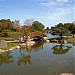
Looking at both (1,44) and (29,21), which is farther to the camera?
(29,21)

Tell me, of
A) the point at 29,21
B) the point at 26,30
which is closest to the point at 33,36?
the point at 26,30

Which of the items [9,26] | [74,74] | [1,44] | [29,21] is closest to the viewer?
[74,74]

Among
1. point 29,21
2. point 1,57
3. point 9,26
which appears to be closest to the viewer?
point 1,57

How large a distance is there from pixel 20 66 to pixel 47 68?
194cm

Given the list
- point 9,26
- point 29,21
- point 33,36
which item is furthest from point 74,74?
point 9,26

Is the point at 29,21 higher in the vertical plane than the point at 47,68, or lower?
higher

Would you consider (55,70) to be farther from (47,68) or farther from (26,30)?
(26,30)

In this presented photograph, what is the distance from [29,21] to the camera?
156 feet

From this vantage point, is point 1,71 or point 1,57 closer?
point 1,71

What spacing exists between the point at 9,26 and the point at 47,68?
4485cm

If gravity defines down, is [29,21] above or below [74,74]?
above

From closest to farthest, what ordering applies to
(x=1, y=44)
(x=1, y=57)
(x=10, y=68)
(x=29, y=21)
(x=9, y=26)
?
(x=10, y=68)
(x=1, y=57)
(x=1, y=44)
(x=29, y=21)
(x=9, y=26)

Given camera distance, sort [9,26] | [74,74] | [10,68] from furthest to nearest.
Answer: [9,26]
[10,68]
[74,74]

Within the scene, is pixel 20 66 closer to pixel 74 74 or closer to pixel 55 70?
pixel 55 70
